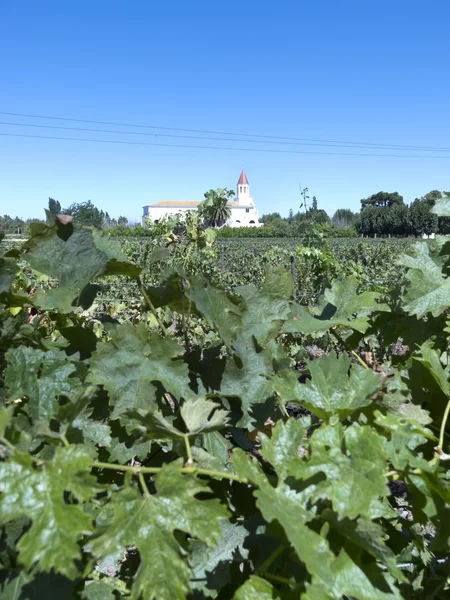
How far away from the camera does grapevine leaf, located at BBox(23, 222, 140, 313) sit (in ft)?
3.62

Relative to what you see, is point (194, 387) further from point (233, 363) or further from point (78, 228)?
point (78, 228)

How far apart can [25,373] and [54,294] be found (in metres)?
0.18

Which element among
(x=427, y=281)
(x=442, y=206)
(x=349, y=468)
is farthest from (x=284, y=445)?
(x=442, y=206)

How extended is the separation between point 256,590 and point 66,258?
0.71 m

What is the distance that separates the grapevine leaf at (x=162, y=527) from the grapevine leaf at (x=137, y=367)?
29 cm

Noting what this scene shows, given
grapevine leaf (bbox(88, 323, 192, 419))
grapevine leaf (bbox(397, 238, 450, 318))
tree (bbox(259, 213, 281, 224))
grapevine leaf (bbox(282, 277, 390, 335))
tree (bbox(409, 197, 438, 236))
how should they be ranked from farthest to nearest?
tree (bbox(259, 213, 281, 224)) → tree (bbox(409, 197, 438, 236)) → grapevine leaf (bbox(397, 238, 450, 318)) → grapevine leaf (bbox(282, 277, 390, 335)) → grapevine leaf (bbox(88, 323, 192, 419))

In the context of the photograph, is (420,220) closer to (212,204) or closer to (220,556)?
(212,204)

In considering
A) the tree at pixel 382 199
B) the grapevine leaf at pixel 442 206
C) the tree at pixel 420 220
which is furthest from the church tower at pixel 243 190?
the grapevine leaf at pixel 442 206

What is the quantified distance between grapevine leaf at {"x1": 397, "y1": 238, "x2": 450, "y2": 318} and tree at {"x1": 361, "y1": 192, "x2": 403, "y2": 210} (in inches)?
4689

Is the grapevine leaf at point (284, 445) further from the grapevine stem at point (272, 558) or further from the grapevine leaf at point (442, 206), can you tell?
the grapevine leaf at point (442, 206)

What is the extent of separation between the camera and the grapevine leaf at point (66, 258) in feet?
3.62

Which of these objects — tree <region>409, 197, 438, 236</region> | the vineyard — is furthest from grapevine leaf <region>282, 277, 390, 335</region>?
Answer: tree <region>409, 197, 438, 236</region>

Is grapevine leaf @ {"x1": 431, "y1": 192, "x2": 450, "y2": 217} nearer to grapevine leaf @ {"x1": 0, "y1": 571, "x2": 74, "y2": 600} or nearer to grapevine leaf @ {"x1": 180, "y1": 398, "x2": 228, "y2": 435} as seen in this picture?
grapevine leaf @ {"x1": 180, "y1": 398, "x2": 228, "y2": 435}

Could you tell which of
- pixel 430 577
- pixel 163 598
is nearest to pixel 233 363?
pixel 163 598
